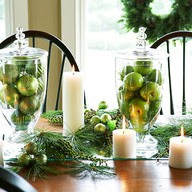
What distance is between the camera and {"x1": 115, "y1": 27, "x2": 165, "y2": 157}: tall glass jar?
4.73 feet

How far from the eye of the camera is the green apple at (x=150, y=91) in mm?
1437

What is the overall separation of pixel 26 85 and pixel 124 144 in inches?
13.4

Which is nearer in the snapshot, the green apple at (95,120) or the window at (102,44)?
the green apple at (95,120)

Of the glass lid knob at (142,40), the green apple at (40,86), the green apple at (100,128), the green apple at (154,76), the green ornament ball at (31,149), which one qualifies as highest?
the glass lid knob at (142,40)

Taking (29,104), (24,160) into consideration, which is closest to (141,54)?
(29,104)

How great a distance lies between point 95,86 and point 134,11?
54 cm

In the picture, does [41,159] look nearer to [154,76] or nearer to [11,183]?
[154,76]

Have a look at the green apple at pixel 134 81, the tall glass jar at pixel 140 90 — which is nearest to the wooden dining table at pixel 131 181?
the tall glass jar at pixel 140 90

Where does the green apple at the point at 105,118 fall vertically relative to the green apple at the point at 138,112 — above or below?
below

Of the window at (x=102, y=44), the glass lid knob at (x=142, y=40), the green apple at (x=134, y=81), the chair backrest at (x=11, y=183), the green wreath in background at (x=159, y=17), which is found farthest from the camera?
the window at (x=102, y=44)

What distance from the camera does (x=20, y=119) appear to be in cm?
149

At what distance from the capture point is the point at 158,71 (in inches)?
57.5

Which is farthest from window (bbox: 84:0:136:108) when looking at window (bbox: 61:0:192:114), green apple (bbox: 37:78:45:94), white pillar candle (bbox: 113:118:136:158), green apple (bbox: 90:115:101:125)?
white pillar candle (bbox: 113:118:136:158)

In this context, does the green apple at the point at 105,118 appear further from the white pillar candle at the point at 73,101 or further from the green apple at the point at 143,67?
the green apple at the point at 143,67
